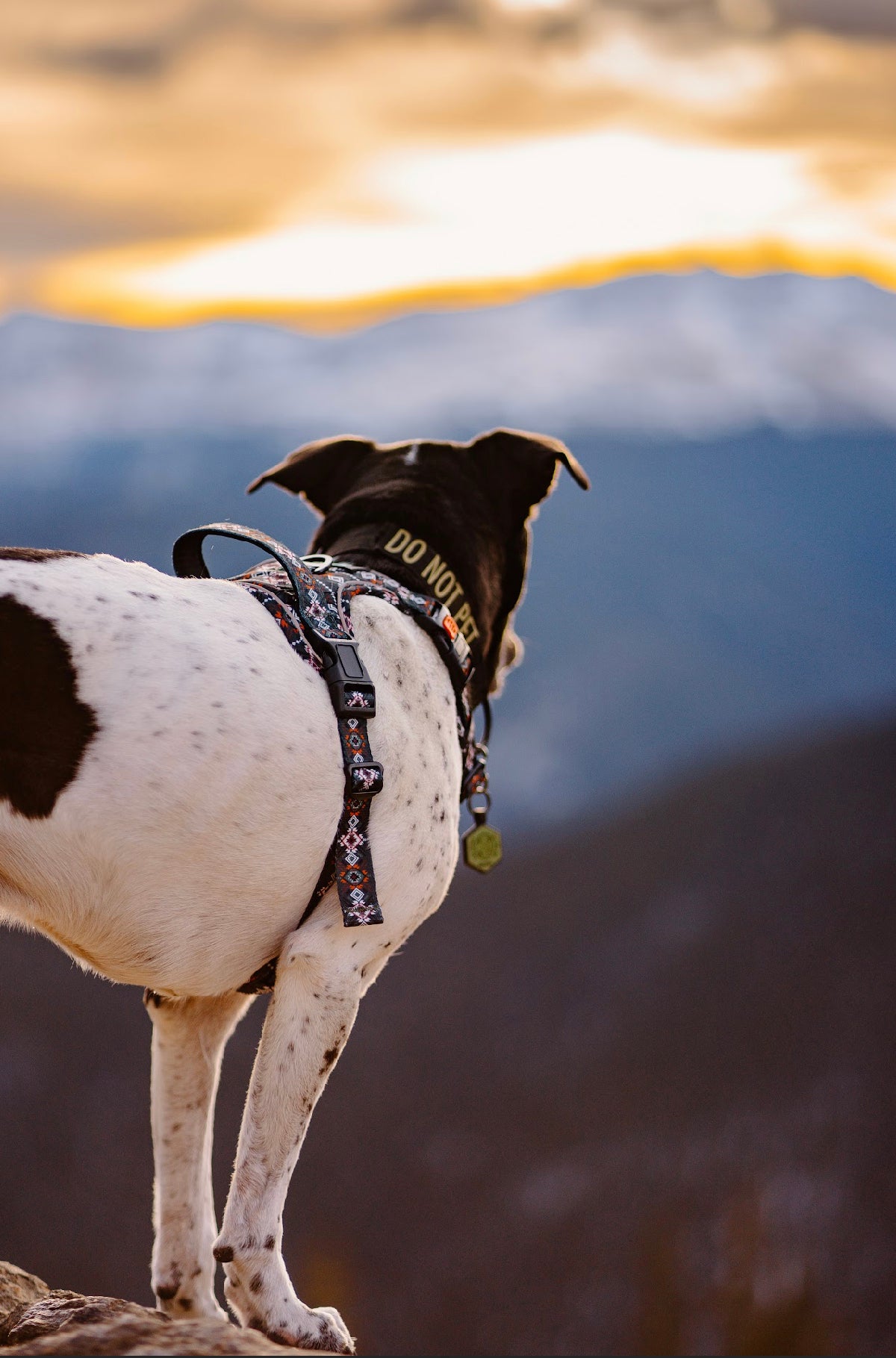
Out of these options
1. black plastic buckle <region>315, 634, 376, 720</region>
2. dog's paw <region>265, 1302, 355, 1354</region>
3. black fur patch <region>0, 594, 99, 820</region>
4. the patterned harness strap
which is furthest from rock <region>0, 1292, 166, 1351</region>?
black plastic buckle <region>315, 634, 376, 720</region>

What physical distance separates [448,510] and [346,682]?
41.4 inches

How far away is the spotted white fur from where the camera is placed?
2.24 meters

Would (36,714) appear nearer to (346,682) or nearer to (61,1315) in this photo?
(346,682)

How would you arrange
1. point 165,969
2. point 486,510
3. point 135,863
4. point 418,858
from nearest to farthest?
1. point 135,863
2. point 165,969
3. point 418,858
4. point 486,510

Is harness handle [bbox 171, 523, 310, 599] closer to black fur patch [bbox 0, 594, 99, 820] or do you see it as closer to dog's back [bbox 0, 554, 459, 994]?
dog's back [bbox 0, 554, 459, 994]

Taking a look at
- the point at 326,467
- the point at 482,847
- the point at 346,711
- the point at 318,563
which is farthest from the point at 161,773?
the point at 326,467

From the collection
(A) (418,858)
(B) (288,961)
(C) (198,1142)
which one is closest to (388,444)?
(A) (418,858)

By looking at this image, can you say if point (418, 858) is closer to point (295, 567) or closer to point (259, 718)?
point (259, 718)

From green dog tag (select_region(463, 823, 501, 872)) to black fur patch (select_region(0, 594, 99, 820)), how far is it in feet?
4.31

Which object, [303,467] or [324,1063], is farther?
[303,467]

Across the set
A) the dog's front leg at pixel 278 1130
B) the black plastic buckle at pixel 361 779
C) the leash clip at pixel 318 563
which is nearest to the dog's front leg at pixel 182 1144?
the dog's front leg at pixel 278 1130

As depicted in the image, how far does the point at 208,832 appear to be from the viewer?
2346 millimetres

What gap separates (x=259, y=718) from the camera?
2.38m

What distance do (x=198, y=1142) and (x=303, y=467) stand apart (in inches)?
83.4
